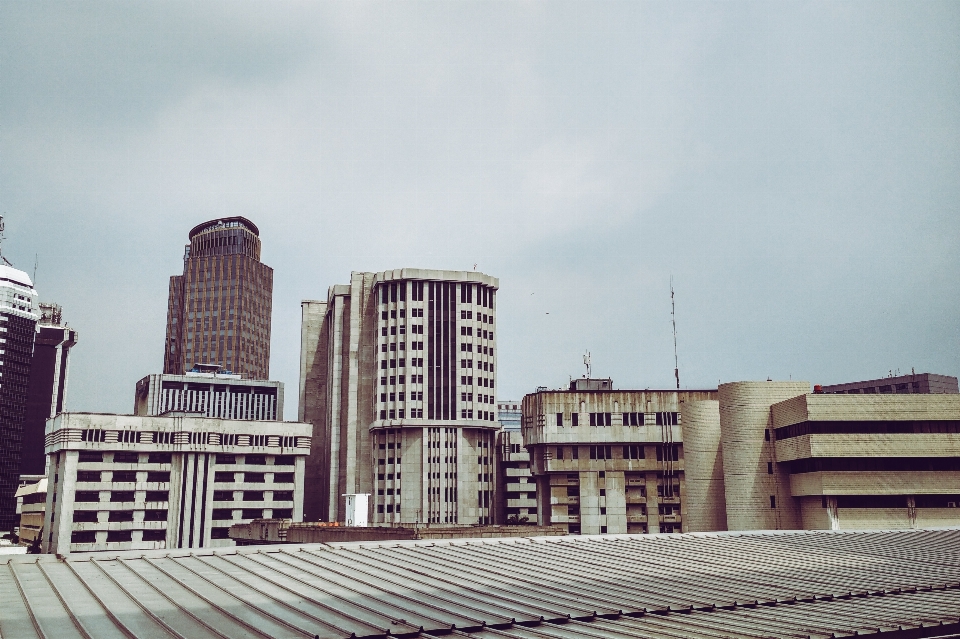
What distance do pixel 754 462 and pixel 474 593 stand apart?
256ft

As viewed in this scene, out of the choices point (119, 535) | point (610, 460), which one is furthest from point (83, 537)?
point (610, 460)

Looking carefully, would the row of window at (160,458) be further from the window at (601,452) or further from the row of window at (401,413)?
the window at (601,452)

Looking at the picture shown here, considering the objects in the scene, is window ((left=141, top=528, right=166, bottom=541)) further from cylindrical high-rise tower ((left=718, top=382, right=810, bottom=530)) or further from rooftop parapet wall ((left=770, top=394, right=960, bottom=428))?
rooftop parapet wall ((left=770, top=394, right=960, bottom=428))

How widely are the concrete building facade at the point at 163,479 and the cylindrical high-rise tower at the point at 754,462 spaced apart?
336ft

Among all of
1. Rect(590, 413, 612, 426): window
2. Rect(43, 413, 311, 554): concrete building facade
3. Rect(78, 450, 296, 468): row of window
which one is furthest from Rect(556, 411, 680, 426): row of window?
Rect(78, 450, 296, 468): row of window

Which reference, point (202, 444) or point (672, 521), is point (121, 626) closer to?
→ point (672, 521)

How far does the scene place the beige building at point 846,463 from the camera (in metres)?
94.8

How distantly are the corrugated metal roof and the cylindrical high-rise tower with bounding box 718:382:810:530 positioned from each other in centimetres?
5348

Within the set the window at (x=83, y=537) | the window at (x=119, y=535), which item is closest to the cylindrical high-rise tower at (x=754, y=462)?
the window at (x=119, y=535)

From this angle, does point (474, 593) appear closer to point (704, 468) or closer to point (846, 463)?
point (846, 463)

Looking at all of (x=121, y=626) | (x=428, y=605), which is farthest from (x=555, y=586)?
(x=121, y=626)

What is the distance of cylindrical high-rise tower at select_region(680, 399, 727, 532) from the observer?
110 m

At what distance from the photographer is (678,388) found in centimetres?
14850

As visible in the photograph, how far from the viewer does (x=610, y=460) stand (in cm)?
13725
